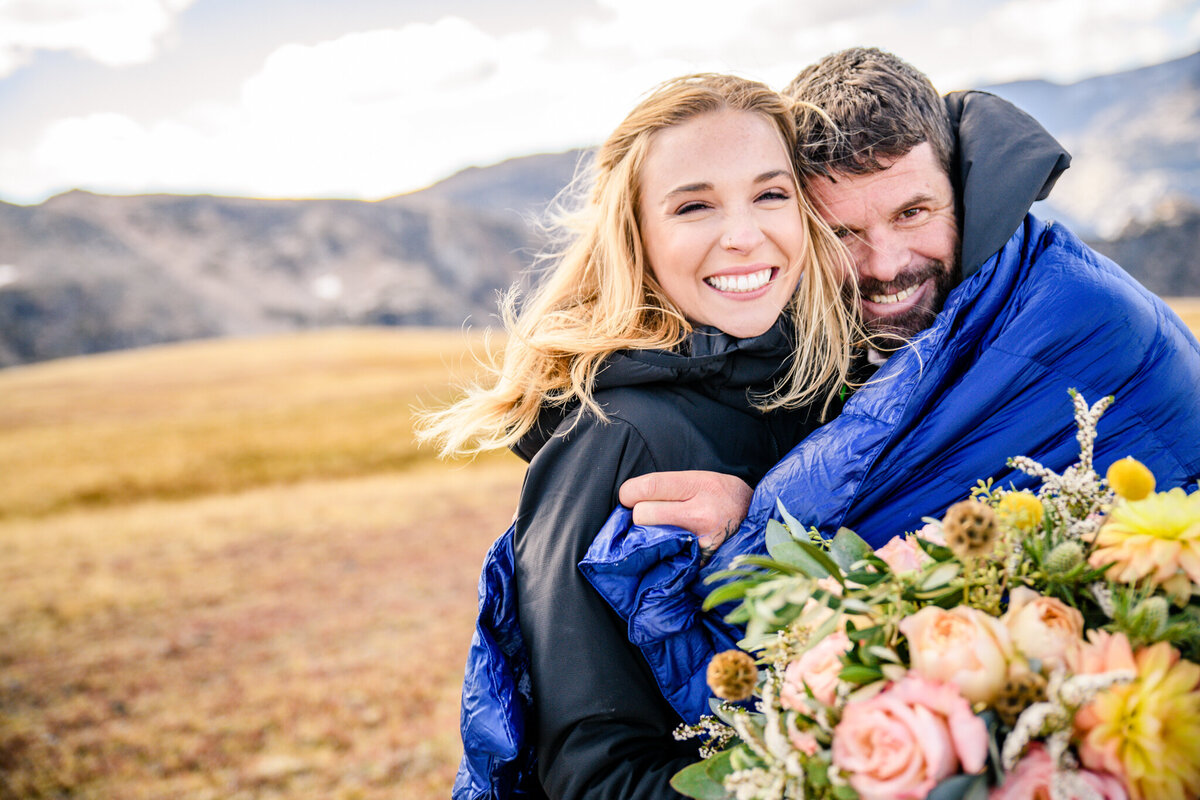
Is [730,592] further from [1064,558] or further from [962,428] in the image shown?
[962,428]

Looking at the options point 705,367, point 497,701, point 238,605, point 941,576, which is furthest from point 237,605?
point 941,576

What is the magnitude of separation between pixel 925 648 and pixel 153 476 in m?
19.9

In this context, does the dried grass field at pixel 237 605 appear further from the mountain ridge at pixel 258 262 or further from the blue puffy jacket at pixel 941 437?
the mountain ridge at pixel 258 262

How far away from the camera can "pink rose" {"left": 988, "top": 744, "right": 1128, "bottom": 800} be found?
98cm

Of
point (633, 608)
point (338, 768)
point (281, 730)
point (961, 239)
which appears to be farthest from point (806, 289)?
point (281, 730)

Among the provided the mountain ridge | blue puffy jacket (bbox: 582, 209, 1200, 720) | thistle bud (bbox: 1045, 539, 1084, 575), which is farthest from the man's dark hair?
the mountain ridge

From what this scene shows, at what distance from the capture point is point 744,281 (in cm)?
236

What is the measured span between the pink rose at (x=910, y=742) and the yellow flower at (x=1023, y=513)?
0.33 meters

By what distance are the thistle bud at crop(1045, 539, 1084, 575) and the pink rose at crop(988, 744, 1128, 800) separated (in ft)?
0.87

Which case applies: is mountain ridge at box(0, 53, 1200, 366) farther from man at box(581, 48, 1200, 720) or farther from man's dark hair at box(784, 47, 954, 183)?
man at box(581, 48, 1200, 720)

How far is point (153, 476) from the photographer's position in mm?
17656

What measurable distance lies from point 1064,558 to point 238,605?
11.3m

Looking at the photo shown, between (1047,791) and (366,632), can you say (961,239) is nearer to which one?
(1047,791)

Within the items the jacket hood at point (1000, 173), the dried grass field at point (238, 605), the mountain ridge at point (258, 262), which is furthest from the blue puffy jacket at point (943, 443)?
the mountain ridge at point (258, 262)
